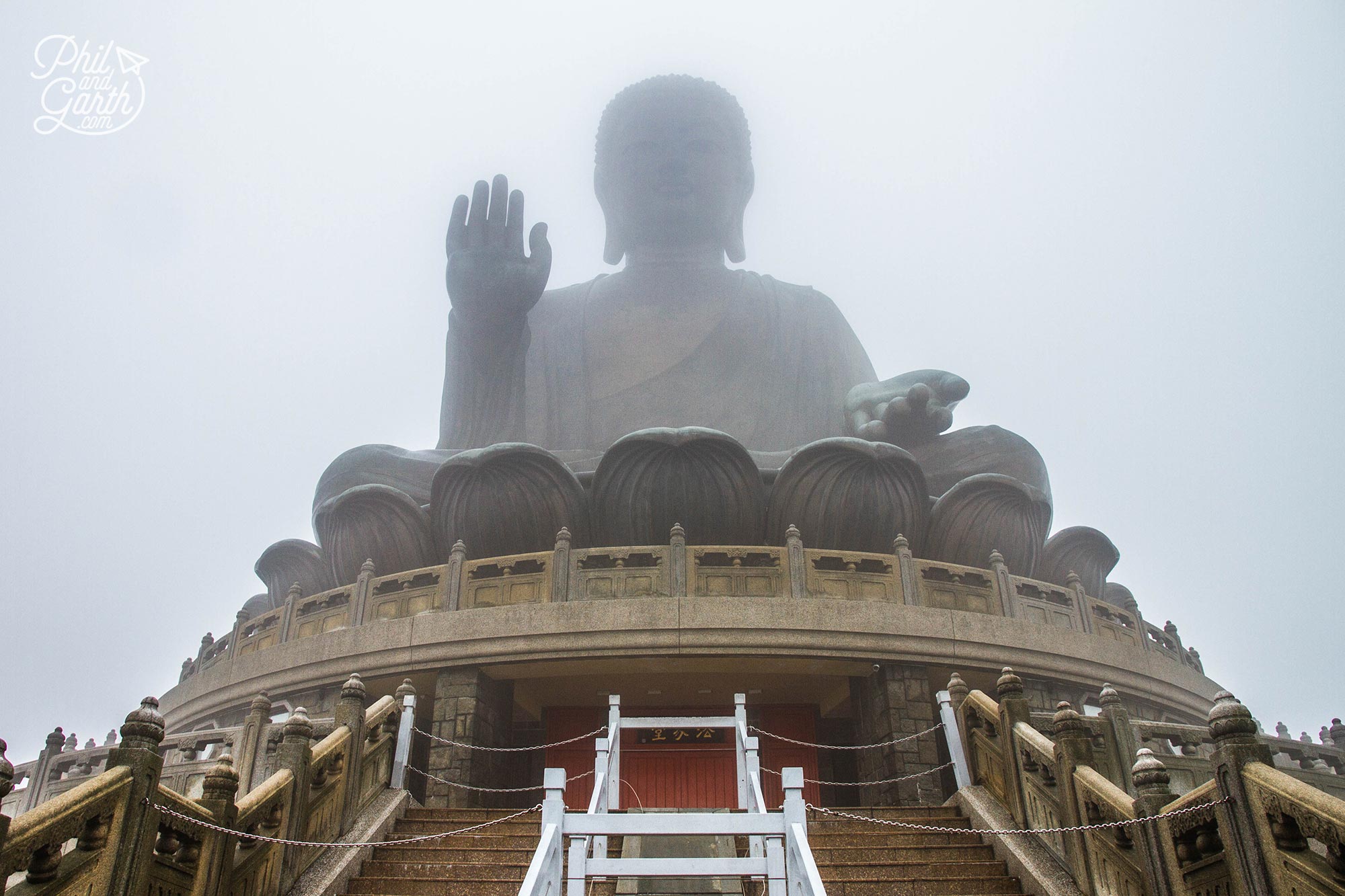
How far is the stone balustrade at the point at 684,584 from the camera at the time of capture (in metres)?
8.91

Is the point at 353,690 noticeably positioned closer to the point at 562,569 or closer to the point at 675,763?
the point at 562,569

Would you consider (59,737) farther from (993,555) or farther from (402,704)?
(993,555)

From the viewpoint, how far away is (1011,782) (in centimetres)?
552

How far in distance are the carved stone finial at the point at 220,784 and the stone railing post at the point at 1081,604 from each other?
7.75 m

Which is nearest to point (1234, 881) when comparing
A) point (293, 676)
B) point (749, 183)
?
point (293, 676)

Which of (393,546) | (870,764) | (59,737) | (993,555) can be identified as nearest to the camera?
(870,764)

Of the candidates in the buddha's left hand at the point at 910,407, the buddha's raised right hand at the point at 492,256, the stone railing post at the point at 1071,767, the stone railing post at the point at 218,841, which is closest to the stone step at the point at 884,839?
the stone railing post at the point at 1071,767

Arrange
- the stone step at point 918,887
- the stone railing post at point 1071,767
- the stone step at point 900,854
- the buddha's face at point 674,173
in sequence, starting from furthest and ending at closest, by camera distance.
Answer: the buddha's face at point 674,173, the stone step at point 900,854, the stone step at point 918,887, the stone railing post at point 1071,767

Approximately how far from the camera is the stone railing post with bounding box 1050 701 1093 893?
4.61 meters

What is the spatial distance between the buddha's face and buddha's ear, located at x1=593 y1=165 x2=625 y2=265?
0.16m

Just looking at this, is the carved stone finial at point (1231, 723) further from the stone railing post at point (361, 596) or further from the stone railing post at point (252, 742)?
the stone railing post at point (361, 596)

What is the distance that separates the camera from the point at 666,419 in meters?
14.4

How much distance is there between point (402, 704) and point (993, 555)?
5.58 metres

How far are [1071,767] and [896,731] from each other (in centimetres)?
352
